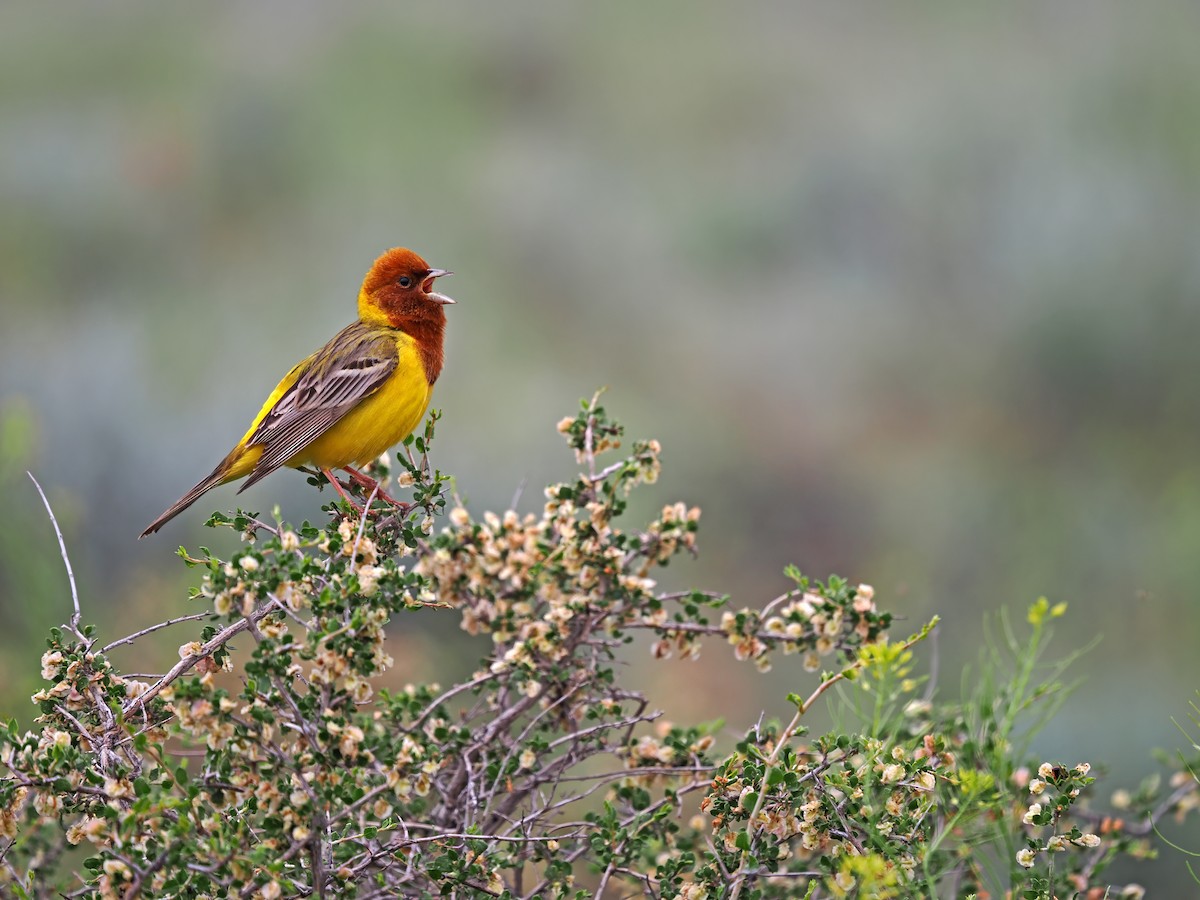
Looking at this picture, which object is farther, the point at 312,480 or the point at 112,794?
the point at 312,480

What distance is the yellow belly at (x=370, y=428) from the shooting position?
4086 millimetres

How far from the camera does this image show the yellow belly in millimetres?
4086

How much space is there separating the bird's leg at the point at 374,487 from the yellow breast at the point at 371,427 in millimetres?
49

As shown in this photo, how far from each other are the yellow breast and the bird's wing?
0.11 feet

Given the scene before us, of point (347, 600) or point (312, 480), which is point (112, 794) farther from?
point (312, 480)

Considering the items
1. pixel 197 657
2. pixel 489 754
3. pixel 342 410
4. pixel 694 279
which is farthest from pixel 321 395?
pixel 694 279

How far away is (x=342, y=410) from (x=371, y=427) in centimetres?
10

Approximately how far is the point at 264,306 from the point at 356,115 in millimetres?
6653

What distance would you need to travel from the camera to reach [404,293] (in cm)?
453

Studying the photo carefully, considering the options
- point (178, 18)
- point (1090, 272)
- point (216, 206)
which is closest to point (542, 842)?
point (1090, 272)

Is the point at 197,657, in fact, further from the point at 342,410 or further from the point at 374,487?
the point at 342,410

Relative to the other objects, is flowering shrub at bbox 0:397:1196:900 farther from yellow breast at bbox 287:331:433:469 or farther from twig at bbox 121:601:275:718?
yellow breast at bbox 287:331:433:469

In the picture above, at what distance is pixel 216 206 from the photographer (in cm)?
1592

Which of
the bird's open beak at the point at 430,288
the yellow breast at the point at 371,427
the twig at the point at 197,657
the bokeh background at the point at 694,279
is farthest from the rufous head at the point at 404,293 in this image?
the twig at the point at 197,657
